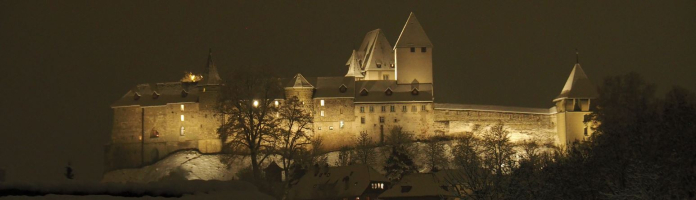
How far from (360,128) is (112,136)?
17333 mm

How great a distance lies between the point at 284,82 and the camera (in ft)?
235

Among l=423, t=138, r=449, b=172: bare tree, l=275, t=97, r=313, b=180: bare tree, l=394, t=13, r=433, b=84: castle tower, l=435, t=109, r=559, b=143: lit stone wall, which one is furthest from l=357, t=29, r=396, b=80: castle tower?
l=423, t=138, r=449, b=172: bare tree

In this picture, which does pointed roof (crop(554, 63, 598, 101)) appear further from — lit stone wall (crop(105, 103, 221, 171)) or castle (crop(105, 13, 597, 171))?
lit stone wall (crop(105, 103, 221, 171))

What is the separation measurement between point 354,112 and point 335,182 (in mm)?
13897

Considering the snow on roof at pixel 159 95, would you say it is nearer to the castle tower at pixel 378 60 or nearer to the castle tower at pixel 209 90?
the castle tower at pixel 209 90

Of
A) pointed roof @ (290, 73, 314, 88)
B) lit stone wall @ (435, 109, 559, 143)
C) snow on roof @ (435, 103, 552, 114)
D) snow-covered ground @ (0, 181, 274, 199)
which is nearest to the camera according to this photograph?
snow-covered ground @ (0, 181, 274, 199)

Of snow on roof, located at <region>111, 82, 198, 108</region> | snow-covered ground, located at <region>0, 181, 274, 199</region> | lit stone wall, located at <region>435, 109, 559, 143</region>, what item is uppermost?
snow on roof, located at <region>111, 82, 198, 108</region>

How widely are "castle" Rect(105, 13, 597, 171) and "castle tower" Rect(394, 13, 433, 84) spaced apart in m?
0.07

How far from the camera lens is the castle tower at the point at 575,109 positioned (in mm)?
68500

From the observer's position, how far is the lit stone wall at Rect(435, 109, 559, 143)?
69125mm

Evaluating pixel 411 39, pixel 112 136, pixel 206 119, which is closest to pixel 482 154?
pixel 411 39

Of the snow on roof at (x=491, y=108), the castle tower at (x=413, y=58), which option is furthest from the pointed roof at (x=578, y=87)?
the castle tower at (x=413, y=58)

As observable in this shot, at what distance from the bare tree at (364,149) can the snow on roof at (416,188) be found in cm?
948

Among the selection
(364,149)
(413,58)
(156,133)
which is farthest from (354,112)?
(156,133)
